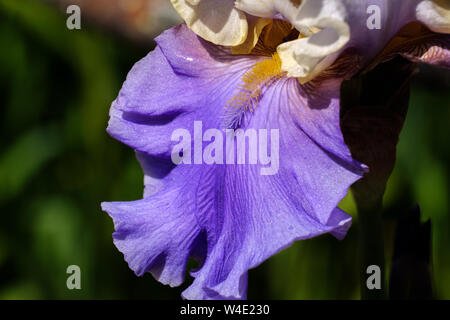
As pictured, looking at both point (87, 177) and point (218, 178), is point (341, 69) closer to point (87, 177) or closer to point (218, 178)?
point (218, 178)

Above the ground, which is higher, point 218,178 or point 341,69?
point 341,69

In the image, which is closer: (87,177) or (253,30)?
(253,30)

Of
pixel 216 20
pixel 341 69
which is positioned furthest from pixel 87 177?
pixel 341 69

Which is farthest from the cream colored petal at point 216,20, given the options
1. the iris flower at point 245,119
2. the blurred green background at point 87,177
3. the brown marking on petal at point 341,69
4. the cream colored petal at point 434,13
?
the blurred green background at point 87,177

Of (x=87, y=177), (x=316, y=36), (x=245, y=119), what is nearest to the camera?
(x=316, y=36)

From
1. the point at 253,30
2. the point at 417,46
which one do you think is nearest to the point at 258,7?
the point at 253,30

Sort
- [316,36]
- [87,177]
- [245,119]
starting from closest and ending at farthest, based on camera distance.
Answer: [316,36]
[245,119]
[87,177]

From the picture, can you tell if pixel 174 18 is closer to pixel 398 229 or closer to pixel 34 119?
pixel 34 119

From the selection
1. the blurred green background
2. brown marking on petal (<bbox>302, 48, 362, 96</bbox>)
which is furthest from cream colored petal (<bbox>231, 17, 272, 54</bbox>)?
the blurred green background
